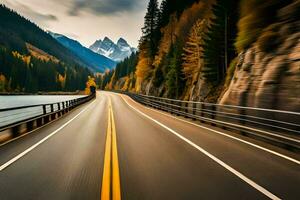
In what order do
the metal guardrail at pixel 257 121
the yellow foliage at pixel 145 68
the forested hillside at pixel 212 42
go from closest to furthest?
the metal guardrail at pixel 257 121
the forested hillside at pixel 212 42
the yellow foliage at pixel 145 68

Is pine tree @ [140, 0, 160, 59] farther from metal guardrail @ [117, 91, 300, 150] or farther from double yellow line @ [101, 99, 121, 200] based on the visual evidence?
double yellow line @ [101, 99, 121, 200]

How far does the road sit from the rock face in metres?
2.64

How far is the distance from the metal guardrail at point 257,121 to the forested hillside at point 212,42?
1510 millimetres

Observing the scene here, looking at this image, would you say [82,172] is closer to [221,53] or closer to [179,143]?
[179,143]

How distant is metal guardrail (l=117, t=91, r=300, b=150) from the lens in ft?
28.7

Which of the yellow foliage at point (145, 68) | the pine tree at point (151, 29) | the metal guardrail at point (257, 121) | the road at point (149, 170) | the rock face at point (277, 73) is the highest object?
the pine tree at point (151, 29)

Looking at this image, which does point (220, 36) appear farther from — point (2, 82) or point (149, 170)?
point (2, 82)

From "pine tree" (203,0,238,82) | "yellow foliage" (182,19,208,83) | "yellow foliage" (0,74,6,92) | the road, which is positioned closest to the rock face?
the road

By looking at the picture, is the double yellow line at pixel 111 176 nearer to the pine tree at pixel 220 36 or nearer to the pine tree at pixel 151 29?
the pine tree at pixel 220 36

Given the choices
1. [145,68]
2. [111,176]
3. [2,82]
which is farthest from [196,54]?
[2,82]

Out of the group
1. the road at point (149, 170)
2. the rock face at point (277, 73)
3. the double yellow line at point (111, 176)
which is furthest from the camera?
the rock face at point (277, 73)

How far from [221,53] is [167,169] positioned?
35308 millimetres

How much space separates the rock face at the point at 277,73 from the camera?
1110 centimetres

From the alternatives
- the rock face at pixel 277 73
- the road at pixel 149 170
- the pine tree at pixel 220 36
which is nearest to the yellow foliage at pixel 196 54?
the pine tree at pixel 220 36
